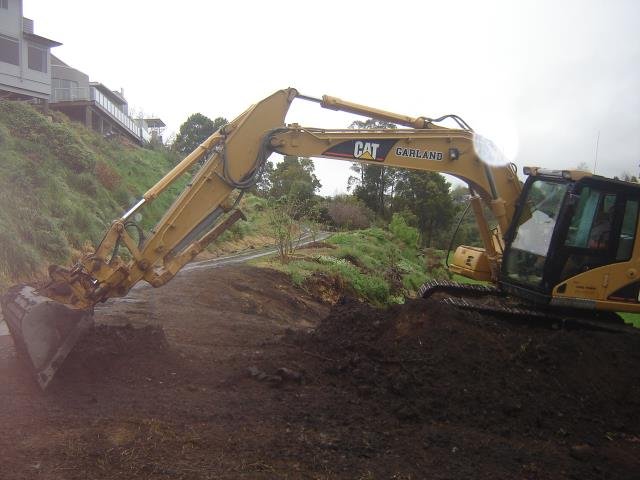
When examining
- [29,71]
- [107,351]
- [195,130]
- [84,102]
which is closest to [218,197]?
[107,351]

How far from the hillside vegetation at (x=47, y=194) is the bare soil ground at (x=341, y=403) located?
6415 millimetres

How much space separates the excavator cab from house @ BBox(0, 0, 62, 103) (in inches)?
1052

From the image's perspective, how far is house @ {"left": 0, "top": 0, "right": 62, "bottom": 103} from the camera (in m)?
27.6

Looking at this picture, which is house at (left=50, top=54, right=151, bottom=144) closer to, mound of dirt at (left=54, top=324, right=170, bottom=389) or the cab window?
mound of dirt at (left=54, top=324, right=170, bottom=389)

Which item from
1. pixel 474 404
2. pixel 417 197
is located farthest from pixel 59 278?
pixel 417 197

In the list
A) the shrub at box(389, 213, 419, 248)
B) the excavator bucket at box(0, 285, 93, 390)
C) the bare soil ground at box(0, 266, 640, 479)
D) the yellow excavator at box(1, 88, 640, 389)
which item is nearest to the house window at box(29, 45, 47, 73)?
the shrub at box(389, 213, 419, 248)

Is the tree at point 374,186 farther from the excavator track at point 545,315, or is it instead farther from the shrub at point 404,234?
the excavator track at point 545,315

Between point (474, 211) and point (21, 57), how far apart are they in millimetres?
26710

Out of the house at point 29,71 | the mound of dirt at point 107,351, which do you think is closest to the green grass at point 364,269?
the mound of dirt at point 107,351

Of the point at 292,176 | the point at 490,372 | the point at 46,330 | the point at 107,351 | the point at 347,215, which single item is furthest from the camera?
the point at 292,176

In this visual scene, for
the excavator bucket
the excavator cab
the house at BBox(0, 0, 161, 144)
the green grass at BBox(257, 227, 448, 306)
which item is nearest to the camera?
the excavator bucket

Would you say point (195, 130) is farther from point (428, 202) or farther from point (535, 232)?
point (535, 232)

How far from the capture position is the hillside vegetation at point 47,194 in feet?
46.7

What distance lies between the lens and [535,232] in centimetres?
845
